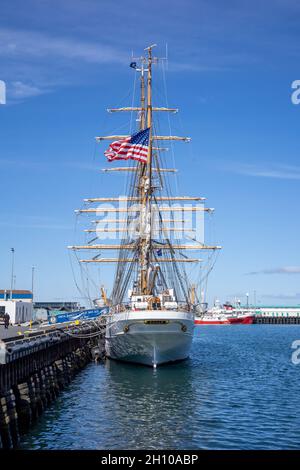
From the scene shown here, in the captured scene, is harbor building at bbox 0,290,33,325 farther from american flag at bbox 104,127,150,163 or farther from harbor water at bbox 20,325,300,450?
american flag at bbox 104,127,150,163

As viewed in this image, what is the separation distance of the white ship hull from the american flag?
43.1 ft

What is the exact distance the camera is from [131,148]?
51.8m

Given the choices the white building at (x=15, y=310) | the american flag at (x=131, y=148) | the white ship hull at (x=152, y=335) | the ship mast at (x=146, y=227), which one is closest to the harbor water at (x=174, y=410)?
the white ship hull at (x=152, y=335)

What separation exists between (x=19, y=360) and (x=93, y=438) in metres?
5.80

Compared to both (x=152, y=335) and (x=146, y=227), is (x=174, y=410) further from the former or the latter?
(x=146, y=227)

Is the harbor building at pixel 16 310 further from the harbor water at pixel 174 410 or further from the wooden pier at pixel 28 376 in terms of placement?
the wooden pier at pixel 28 376

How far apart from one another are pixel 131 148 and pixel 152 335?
15.8m

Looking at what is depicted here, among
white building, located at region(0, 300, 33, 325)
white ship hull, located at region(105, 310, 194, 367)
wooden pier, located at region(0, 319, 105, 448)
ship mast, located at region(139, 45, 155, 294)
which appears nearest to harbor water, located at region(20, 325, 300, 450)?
wooden pier, located at region(0, 319, 105, 448)

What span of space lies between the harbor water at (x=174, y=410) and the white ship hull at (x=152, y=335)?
3.88ft

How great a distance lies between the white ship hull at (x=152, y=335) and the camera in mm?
49750

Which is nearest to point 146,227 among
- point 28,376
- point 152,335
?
point 152,335

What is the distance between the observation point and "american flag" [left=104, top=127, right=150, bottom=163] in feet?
170
